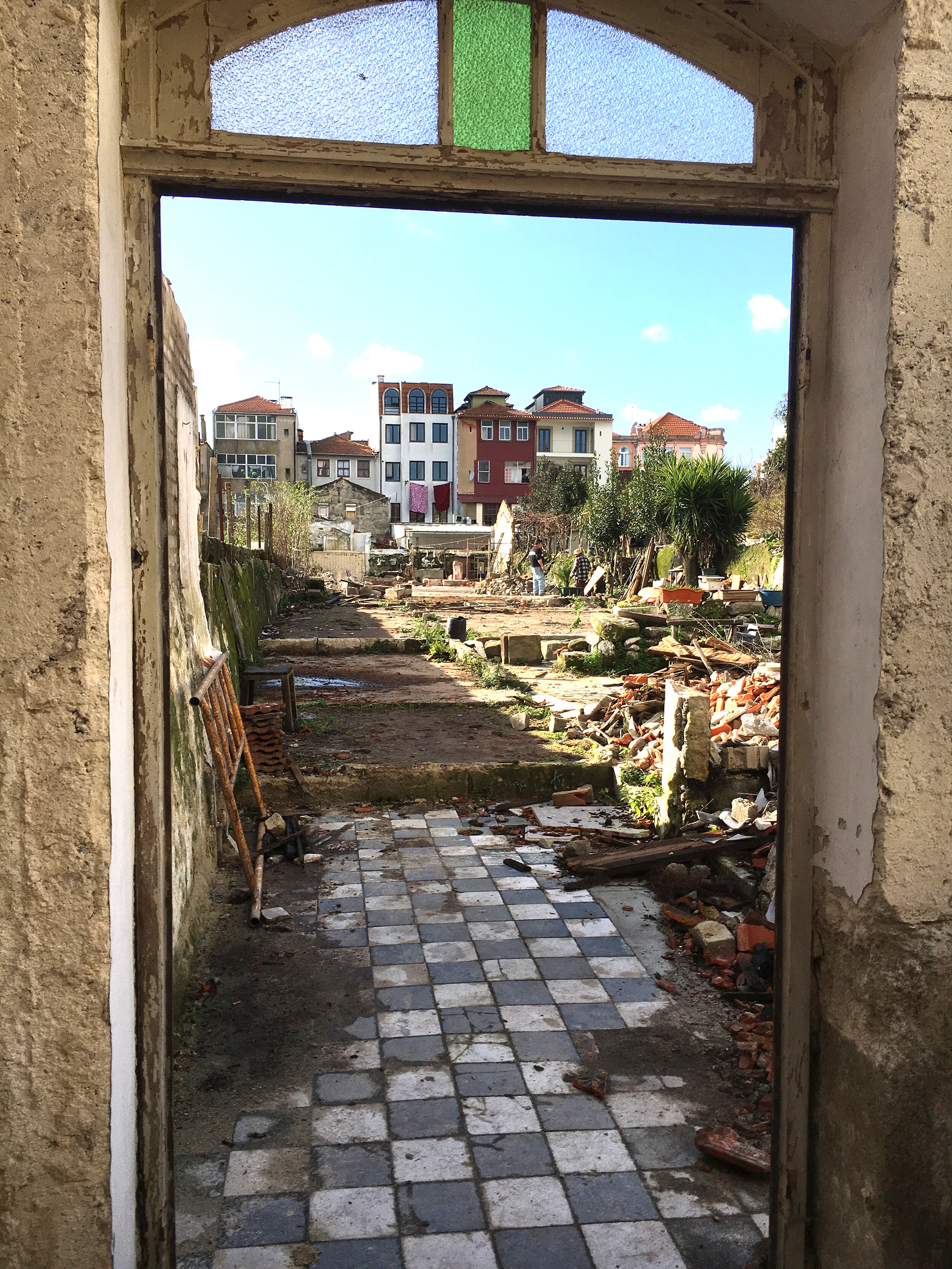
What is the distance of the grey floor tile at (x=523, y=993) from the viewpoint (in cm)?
450

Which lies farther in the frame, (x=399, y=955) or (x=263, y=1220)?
(x=399, y=955)

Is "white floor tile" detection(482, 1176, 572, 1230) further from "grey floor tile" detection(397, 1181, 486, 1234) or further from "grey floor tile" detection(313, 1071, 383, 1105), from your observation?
"grey floor tile" detection(313, 1071, 383, 1105)

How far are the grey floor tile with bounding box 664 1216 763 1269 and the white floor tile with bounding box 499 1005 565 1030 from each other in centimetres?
129

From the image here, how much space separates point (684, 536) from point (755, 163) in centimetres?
1584

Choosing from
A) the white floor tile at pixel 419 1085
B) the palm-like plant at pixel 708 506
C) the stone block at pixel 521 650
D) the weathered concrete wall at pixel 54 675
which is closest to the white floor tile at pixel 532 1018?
the white floor tile at pixel 419 1085

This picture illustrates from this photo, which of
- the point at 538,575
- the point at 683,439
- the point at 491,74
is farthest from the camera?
the point at 683,439

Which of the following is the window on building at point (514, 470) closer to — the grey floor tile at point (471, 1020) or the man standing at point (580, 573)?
the man standing at point (580, 573)

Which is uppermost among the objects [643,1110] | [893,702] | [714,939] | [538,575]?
[893,702]

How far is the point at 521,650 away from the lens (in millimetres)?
15039

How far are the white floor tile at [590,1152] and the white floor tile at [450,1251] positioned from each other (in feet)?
1.51

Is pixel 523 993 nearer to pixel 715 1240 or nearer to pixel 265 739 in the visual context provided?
pixel 715 1240

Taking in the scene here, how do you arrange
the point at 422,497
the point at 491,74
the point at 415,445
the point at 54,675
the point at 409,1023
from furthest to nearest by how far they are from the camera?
the point at 415,445
the point at 422,497
the point at 409,1023
the point at 491,74
the point at 54,675

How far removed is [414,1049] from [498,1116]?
60 centimetres

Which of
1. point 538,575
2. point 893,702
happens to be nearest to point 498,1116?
point 893,702
